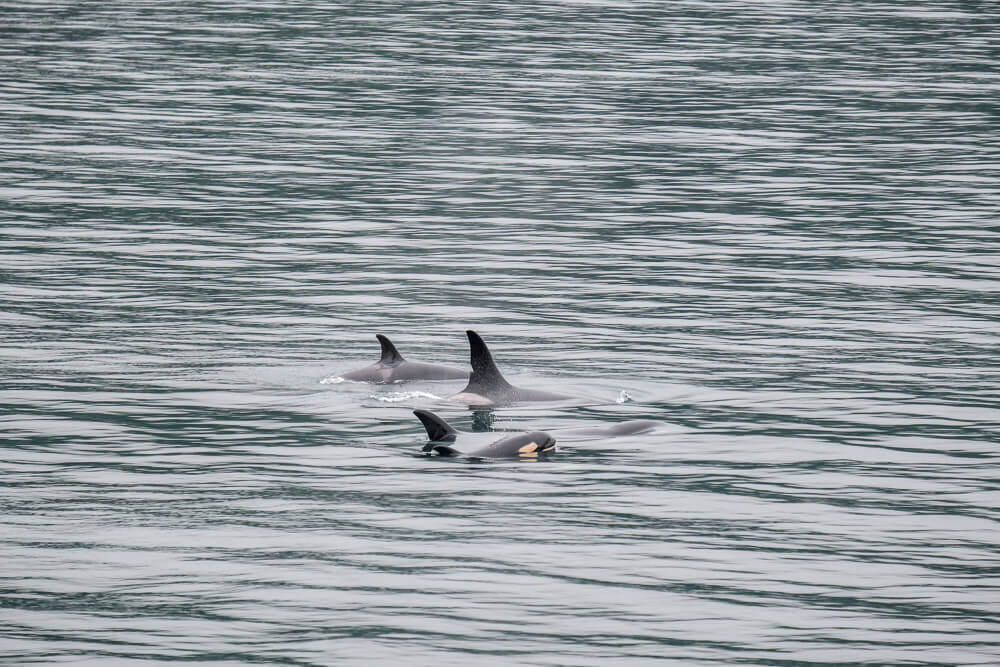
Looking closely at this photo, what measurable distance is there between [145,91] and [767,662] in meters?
45.3

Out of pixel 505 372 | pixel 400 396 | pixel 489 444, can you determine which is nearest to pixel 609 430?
pixel 489 444

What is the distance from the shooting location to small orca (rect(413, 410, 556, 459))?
20.8 metres

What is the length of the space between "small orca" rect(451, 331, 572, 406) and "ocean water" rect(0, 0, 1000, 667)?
0.52 meters

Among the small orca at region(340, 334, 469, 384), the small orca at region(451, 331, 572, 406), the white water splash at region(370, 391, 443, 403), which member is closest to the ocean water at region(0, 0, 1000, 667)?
the white water splash at region(370, 391, 443, 403)

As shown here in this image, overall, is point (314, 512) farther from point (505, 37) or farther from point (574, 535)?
point (505, 37)

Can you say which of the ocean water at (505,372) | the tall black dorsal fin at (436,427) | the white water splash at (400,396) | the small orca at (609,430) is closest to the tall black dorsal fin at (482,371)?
the ocean water at (505,372)

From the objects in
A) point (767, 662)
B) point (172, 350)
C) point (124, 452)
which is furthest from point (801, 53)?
point (767, 662)

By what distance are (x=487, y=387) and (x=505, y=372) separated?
2.14m

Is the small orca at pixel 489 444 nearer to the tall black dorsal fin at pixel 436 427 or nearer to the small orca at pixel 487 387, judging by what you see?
the tall black dorsal fin at pixel 436 427

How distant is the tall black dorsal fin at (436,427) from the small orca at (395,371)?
123 inches

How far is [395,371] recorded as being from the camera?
24.4 metres

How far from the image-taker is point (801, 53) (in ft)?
236

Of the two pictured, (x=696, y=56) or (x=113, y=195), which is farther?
(x=696, y=56)

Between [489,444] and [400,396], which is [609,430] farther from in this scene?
[400,396]
